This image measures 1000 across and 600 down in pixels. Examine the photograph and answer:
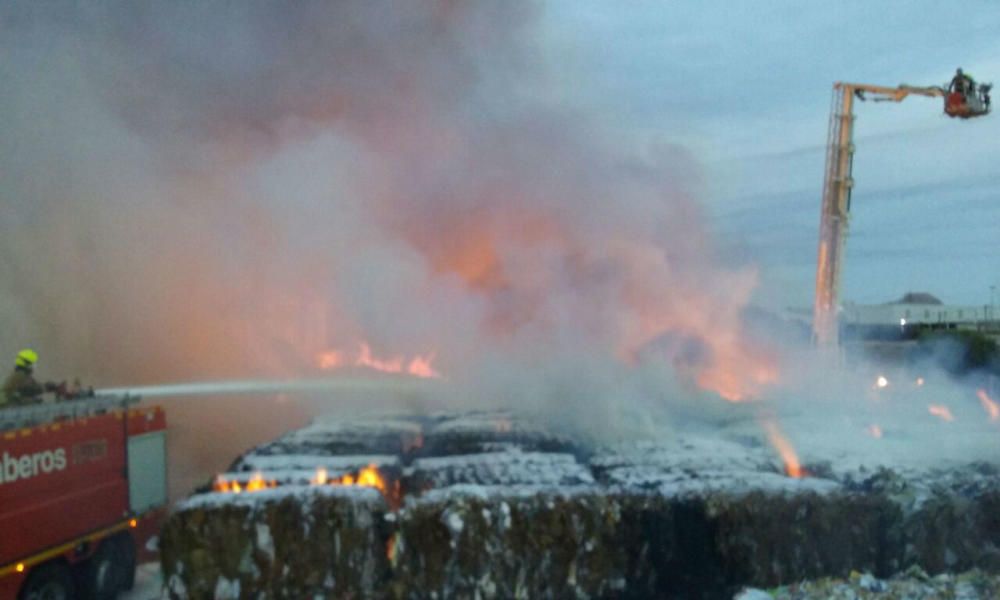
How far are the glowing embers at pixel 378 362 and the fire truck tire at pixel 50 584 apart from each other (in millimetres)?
4179

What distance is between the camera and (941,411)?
8.45 meters

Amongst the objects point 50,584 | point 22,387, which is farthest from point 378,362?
point 50,584

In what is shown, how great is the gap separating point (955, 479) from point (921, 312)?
29.7 meters

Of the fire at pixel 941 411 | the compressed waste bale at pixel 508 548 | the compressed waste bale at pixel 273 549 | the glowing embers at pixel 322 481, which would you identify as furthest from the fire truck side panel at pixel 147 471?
the fire at pixel 941 411

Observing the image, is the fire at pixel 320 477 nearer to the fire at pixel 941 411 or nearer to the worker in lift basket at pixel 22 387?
the worker in lift basket at pixel 22 387

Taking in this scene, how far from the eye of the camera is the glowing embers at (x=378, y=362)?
10469mm

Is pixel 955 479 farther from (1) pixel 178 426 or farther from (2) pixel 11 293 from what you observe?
(2) pixel 11 293

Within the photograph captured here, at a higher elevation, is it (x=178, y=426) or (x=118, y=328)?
(x=118, y=328)

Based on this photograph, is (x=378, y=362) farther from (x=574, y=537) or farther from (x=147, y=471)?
(x=574, y=537)

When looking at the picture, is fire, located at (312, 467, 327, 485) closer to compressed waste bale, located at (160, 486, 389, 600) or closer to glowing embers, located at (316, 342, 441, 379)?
compressed waste bale, located at (160, 486, 389, 600)

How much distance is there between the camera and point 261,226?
37.6 ft

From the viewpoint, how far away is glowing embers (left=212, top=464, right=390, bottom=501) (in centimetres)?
521

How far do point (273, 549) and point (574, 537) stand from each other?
4.85 ft

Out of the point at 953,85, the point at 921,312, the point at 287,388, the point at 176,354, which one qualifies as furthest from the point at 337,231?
the point at 921,312
